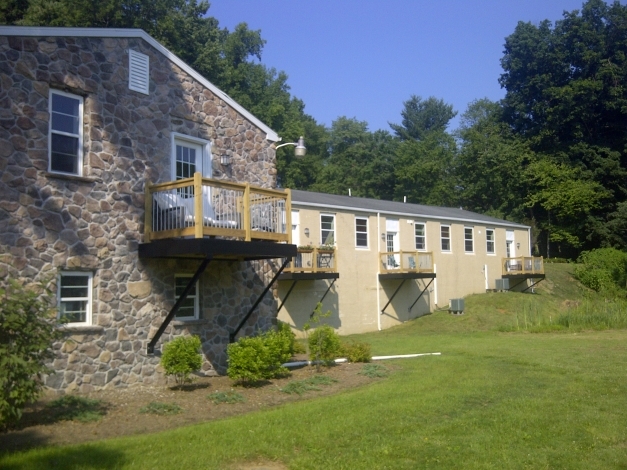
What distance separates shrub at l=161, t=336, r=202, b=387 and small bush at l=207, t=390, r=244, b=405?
0.80 metres

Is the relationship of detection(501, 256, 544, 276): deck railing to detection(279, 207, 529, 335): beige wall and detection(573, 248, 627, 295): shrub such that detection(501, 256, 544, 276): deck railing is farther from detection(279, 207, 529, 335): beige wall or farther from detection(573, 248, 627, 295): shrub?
detection(573, 248, 627, 295): shrub

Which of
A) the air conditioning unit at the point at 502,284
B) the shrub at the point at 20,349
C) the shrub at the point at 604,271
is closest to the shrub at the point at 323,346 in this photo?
the shrub at the point at 20,349

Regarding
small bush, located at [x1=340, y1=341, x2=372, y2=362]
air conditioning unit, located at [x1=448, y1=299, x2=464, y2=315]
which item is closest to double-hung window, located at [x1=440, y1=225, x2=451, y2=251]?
air conditioning unit, located at [x1=448, y1=299, x2=464, y2=315]

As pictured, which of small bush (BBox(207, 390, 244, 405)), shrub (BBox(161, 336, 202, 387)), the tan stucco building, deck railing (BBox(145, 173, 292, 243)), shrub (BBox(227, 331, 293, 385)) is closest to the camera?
small bush (BBox(207, 390, 244, 405))

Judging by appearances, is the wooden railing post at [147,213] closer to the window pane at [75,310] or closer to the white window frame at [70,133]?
the white window frame at [70,133]

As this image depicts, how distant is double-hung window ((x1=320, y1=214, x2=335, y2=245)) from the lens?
2688 centimetres

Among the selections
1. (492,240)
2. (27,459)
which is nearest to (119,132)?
(27,459)

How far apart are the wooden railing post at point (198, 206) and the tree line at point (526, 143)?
3113cm

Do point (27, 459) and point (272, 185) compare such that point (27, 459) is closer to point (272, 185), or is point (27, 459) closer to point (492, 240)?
point (272, 185)

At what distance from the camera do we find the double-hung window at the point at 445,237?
33.7 meters

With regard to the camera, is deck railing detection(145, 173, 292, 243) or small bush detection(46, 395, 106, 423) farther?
deck railing detection(145, 173, 292, 243)

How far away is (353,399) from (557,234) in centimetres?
4114

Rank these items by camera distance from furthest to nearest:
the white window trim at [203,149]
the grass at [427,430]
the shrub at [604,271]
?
the shrub at [604,271], the white window trim at [203,149], the grass at [427,430]

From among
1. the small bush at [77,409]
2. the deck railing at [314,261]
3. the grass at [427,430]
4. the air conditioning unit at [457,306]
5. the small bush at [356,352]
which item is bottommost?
the grass at [427,430]
